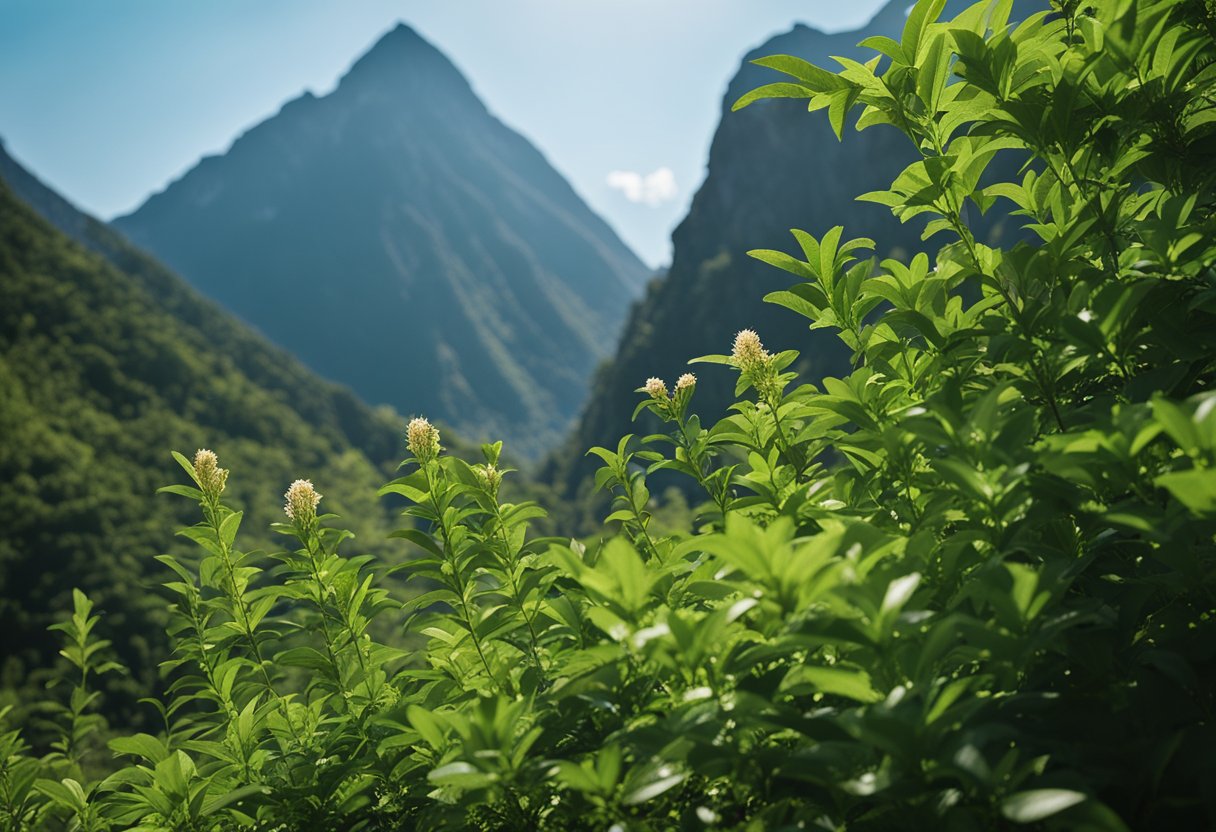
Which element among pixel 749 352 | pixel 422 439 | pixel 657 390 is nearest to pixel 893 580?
pixel 749 352

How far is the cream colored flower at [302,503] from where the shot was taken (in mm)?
1933

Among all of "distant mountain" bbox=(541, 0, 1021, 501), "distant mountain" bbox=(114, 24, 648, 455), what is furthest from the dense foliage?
"distant mountain" bbox=(114, 24, 648, 455)

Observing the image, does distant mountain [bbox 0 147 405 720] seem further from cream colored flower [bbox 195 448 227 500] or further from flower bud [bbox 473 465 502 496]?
flower bud [bbox 473 465 502 496]

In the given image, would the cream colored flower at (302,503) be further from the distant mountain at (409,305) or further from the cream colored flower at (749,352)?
the distant mountain at (409,305)

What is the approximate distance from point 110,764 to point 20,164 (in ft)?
490

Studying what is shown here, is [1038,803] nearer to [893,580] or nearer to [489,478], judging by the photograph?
[893,580]

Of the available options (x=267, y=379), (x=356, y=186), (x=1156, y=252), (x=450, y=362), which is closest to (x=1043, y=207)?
(x=1156, y=252)

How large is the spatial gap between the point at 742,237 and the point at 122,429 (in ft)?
243

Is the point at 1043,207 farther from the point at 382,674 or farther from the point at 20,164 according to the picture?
the point at 20,164

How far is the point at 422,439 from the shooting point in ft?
6.05

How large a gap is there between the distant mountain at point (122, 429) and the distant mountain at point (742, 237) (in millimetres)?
35354

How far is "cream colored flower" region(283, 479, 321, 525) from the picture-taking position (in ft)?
6.34

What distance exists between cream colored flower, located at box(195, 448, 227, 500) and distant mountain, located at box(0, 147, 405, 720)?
4389cm

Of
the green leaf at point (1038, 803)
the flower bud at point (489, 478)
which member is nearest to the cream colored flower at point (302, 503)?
the flower bud at point (489, 478)
